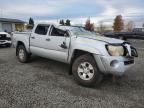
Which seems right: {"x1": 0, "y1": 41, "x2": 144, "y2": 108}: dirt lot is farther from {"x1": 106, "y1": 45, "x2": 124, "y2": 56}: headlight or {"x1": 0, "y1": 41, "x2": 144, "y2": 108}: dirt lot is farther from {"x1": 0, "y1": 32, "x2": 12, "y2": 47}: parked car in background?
{"x1": 0, "y1": 32, "x2": 12, "y2": 47}: parked car in background

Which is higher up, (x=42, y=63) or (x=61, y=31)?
(x=61, y=31)

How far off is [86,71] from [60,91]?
0.90 meters

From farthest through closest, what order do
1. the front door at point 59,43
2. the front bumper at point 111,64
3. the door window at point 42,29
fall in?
1. the door window at point 42,29
2. the front door at point 59,43
3. the front bumper at point 111,64

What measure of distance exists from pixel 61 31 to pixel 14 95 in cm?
252

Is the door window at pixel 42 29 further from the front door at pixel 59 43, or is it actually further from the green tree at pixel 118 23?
the green tree at pixel 118 23

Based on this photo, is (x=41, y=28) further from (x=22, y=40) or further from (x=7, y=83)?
(x=7, y=83)

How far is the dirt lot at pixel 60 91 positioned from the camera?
12.5 feet

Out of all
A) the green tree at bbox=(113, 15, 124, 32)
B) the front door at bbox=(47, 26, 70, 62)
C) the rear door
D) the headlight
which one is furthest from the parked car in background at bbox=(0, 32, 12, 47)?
the green tree at bbox=(113, 15, 124, 32)

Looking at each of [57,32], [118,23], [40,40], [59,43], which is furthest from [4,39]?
[118,23]

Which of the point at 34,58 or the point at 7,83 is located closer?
the point at 7,83

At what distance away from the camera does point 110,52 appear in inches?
177

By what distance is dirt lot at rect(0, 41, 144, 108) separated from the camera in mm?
3797

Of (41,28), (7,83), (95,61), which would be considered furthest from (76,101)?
(41,28)

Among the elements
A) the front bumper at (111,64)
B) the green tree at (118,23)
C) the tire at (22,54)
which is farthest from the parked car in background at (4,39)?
the green tree at (118,23)
